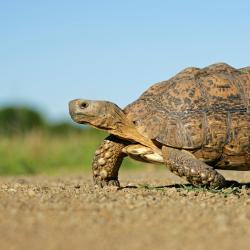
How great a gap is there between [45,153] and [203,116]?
12.2 meters

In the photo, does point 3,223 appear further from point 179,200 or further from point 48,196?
point 179,200

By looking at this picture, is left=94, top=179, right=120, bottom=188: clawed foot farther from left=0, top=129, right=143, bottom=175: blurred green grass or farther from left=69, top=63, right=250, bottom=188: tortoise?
left=0, top=129, right=143, bottom=175: blurred green grass

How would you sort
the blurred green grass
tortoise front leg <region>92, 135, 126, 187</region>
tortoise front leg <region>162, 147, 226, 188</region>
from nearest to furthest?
tortoise front leg <region>162, 147, 226, 188</region> < tortoise front leg <region>92, 135, 126, 187</region> < the blurred green grass

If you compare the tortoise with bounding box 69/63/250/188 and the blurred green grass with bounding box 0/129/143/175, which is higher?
the tortoise with bounding box 69/63/250/188

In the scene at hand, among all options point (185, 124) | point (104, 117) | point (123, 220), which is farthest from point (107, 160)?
point (123, 220)

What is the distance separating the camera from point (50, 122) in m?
51.5

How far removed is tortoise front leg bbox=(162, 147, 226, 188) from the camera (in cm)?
697

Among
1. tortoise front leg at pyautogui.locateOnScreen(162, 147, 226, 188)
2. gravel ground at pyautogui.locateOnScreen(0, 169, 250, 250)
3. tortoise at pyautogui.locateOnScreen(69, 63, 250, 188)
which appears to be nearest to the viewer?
gravel ground at pyautogui.locateOnScreen(0, 169, 250, 250)

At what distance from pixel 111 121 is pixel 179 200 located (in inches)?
74.0

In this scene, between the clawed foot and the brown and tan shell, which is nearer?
the brown and tan shell

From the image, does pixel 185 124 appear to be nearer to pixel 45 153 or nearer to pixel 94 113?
pixel 94 113

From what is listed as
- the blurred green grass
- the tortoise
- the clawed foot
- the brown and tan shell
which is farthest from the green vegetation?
the brown and tan shell

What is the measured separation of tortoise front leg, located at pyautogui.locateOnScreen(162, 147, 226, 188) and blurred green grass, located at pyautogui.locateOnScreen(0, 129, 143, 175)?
9207 millimetres

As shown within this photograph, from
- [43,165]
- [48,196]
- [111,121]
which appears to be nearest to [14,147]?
[43,165]
